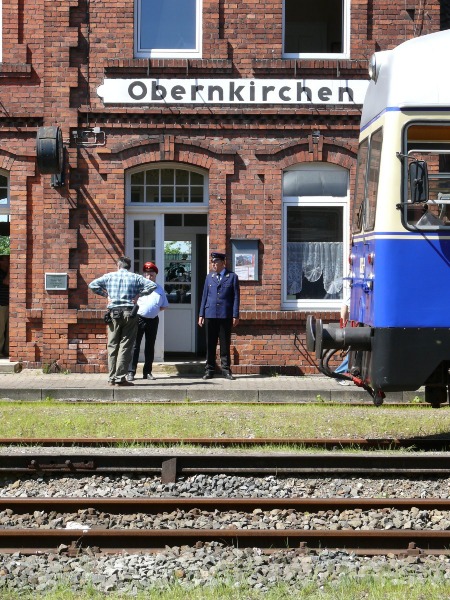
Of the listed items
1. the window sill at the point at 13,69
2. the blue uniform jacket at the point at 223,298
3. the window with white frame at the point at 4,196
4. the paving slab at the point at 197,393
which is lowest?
the paving slab at the point at 197,393

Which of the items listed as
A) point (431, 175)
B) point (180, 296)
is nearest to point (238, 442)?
point (431, 175)

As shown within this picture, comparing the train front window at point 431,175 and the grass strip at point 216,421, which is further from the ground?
the train front window at point 431,175

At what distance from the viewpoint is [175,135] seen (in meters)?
17.1

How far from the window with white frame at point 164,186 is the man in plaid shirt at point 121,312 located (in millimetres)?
2311

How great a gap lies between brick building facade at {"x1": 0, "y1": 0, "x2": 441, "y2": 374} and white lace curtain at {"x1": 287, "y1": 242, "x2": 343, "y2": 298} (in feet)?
0.78

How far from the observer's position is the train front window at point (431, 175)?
29.9ft

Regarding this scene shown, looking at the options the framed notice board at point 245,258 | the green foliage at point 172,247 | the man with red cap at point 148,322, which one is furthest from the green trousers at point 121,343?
the green foliage at point 172,247

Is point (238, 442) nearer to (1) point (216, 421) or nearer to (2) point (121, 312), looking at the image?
(1) point (216, 421)

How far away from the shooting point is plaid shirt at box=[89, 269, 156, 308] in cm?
1536

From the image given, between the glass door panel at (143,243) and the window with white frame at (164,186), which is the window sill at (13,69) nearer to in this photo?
the window with white frame at (164,186)

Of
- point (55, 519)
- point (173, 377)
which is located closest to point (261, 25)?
point (173, 377)

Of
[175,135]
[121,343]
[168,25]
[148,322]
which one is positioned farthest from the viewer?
[168,25]

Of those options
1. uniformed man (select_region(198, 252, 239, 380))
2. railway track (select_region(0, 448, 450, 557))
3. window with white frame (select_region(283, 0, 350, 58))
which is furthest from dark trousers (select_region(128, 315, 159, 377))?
railway track (select_region(0, 448, 450, 557))

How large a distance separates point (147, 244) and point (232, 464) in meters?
9.05
